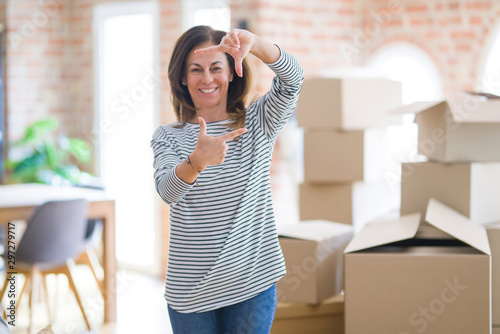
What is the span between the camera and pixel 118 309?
169 inches

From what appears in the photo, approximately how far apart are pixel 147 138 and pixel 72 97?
0.91 meters

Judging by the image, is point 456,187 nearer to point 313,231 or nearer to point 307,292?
point 313,231

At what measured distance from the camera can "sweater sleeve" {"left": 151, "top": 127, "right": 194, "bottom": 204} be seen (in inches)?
56.7

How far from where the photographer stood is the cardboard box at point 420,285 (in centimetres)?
186

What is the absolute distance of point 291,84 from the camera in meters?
1.58

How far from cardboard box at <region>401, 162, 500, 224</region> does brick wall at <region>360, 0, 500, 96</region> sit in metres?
2.17

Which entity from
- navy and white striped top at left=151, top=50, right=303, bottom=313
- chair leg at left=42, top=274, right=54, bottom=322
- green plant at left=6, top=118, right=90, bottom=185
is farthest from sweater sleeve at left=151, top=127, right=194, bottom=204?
green plant at left=6, top=118, right=90, bottom=185

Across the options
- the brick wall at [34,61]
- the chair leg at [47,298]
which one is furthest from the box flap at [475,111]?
the brick wall at [34,61]

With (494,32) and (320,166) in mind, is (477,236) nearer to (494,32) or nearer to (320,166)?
(320,166)

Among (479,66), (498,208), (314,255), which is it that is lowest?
(314,255)

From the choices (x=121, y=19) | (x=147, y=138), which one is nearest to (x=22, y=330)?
(x=147, y=138)

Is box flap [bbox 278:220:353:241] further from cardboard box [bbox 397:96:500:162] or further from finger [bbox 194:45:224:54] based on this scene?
finger [bbox 194:45:224:54]

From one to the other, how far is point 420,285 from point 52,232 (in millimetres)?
2211

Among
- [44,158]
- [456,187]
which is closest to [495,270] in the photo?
[456,187]
